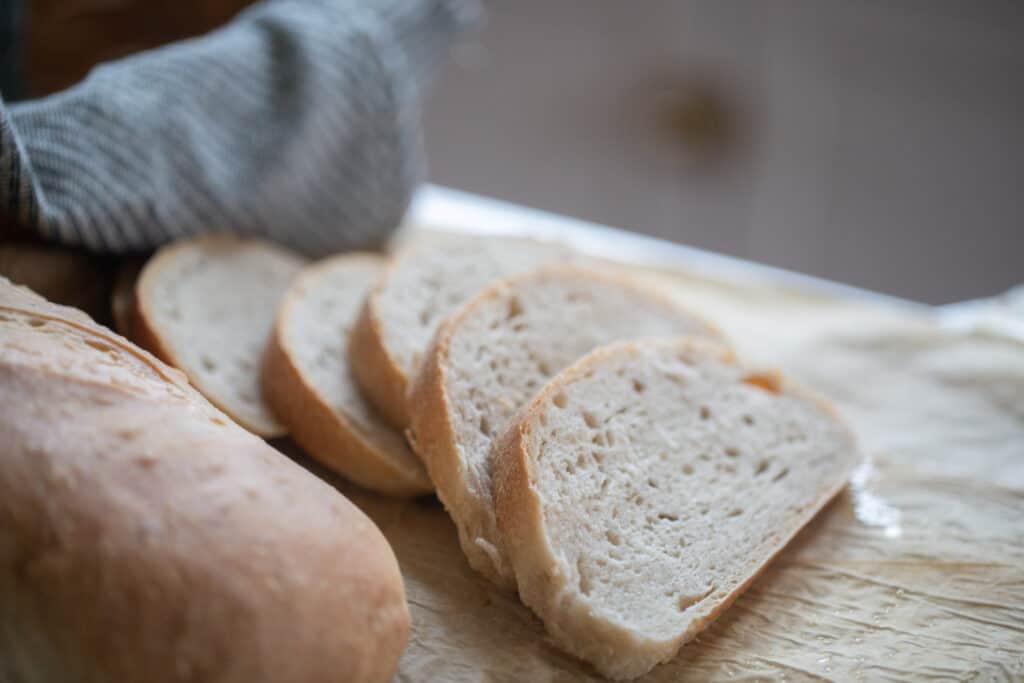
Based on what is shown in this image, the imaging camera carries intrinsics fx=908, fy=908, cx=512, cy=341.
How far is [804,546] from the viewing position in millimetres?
2088

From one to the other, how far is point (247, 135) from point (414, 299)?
2.47 ft

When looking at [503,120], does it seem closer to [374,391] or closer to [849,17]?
[849,17]

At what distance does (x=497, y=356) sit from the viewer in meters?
2.08

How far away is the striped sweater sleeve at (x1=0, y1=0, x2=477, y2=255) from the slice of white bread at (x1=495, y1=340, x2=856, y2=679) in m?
1.19

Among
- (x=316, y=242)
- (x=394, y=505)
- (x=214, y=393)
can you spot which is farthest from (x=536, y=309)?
(x=316, y=242)

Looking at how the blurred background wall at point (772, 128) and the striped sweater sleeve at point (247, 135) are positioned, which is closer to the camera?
the striped sweater sleeve at point (247, 135)

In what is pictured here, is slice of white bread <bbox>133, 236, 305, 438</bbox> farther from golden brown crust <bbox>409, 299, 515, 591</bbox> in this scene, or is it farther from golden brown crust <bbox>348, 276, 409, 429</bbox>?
golden brown crust <bbox>409, 299, 515, 591</bbox>

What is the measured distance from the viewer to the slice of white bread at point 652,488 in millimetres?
1656

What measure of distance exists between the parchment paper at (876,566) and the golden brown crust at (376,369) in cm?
21

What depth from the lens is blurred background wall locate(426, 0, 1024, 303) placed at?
4.84m

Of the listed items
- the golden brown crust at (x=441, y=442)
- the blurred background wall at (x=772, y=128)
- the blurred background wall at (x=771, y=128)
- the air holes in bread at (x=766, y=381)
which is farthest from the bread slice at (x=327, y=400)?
the blurred background wall at (x=772, y=128)

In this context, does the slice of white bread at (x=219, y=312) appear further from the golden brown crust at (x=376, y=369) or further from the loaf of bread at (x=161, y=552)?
the loaf of bread at (x=161, y=552)

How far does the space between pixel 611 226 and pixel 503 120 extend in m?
0.97

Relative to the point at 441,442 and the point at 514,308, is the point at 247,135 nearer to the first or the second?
the point at 514,308
